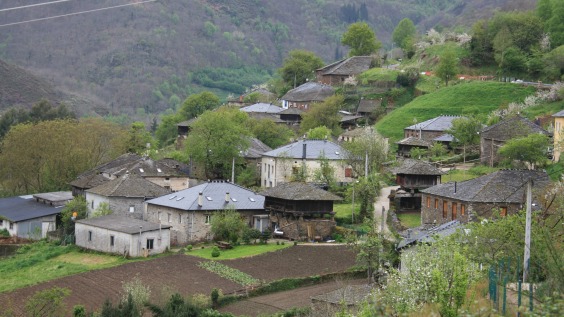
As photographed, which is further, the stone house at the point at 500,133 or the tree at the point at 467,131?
the tree at the point at 467,131

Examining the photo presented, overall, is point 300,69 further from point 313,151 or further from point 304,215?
point 304,215

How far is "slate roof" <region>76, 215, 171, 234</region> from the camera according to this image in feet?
181

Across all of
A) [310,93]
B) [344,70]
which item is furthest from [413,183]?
[344,70]

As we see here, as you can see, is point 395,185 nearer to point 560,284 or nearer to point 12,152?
point 12,152

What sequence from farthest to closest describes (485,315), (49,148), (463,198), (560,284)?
(49,148), (463,198), (560,284), (485,315)

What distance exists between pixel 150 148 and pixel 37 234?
26.5m

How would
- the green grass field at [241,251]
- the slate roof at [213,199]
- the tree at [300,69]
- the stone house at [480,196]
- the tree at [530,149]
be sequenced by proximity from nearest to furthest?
1. the stone house at [480,196]
2. the green grass field at [241,251]
3. the tree at [530,149]
4. the slate roof at [213,199]
5. the tree at [300,69]

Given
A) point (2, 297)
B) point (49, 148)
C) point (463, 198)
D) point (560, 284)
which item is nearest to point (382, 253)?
point (463, 198)

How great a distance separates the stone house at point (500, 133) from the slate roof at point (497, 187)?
37.8 feet

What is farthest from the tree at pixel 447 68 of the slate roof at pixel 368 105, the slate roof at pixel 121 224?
the slate roof at pixel 121 224

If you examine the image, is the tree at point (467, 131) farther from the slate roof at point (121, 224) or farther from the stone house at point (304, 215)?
the slate roof at point (121, 224)

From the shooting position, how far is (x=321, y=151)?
228 ft

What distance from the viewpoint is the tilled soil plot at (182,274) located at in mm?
45469

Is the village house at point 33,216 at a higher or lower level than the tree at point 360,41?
lower
